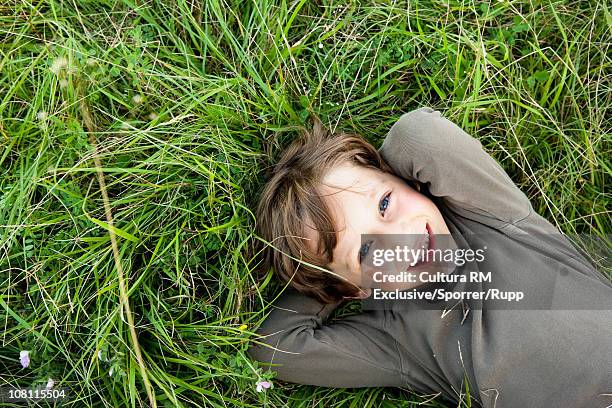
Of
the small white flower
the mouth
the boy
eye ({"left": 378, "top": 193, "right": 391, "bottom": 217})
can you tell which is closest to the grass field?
the small white flower

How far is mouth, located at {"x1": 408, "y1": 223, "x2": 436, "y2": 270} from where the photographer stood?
2111 mm

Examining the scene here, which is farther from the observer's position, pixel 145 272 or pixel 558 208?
pixel 558 208

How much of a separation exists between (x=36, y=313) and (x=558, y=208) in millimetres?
2103

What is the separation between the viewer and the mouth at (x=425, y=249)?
6.93ft

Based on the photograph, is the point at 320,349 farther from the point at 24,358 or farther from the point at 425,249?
the point at 24,358

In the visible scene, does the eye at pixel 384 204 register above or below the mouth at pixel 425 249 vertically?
above

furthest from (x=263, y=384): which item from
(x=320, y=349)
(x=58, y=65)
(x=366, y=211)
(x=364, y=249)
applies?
(x=58, y=65)

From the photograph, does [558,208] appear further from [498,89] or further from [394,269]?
[394,269]

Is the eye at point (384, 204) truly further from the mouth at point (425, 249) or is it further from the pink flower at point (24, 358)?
the pink flower at point (24, 358)

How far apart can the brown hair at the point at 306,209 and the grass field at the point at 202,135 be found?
9 cm

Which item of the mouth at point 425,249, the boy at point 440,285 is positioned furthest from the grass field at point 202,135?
the mouth at point 425,249

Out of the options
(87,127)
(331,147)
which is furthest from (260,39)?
(87,127)

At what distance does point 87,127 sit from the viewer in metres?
2.25

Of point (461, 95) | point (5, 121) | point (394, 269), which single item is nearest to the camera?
point (394, 269)
